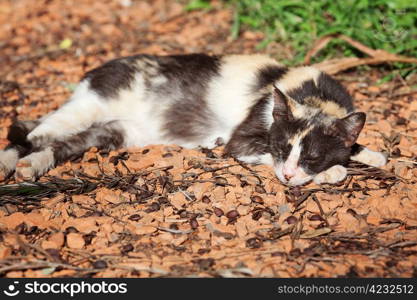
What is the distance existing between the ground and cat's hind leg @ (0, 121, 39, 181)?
6.1 inches

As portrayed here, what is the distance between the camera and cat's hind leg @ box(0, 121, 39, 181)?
468 centimetres

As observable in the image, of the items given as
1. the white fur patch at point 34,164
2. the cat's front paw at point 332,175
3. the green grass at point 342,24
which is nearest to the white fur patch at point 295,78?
the cat's front paw at point 332,175

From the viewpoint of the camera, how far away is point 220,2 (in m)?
7.91

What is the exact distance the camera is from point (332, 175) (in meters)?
4.34

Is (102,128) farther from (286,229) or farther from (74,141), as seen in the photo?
(286,229)

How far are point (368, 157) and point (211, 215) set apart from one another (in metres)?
1.63

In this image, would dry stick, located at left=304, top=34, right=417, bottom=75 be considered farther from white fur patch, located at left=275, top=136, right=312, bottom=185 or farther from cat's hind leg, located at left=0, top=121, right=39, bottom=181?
cat's hind leg, located at left=0, top=121, right=39, bottom=181

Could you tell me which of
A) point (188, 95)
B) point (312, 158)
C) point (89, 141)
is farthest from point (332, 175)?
point (89, 141)

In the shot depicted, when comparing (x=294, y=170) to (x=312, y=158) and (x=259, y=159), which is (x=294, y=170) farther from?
(x=259, y=159)

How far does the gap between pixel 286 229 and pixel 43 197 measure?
2088mm
